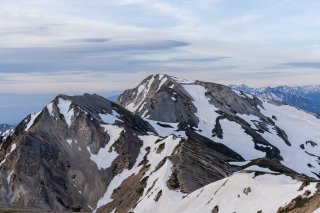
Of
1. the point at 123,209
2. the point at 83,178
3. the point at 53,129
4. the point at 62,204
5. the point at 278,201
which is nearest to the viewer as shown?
the point at 278,201

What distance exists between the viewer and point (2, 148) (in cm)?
19762

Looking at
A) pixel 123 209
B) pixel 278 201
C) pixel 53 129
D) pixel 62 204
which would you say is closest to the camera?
pixel 278 201

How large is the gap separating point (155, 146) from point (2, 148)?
2534 inches

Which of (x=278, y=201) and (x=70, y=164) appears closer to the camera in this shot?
(x=278, y=201)

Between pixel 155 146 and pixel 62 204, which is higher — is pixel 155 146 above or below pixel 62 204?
above

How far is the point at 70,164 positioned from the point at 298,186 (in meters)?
110

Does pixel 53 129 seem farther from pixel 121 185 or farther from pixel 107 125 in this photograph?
pixel 121 185

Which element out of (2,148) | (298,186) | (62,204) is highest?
(298,186)

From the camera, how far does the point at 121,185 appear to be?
17012 centimetres

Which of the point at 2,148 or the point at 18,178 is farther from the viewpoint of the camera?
the point at 2,148

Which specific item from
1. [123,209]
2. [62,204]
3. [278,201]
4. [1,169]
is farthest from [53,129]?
[278,201]

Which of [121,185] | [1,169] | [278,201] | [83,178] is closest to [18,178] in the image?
[1,169]

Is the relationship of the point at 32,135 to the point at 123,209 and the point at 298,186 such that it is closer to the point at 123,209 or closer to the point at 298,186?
the point at 123,209

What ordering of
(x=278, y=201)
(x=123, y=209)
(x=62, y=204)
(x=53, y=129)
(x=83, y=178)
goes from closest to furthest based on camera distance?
(x=278, y=201) < (x=123, y=209) < (x=62, y=204) < (x=83, y=178) < (x=53, y=129)
